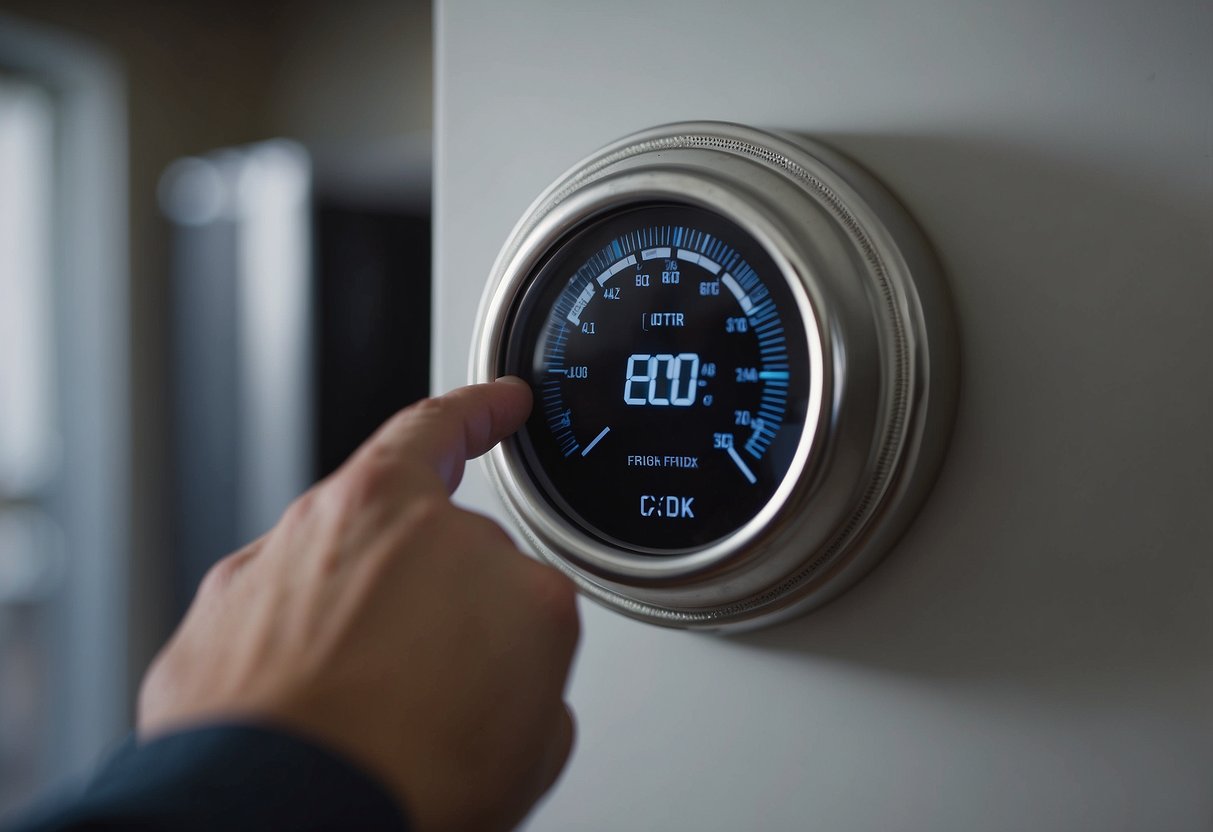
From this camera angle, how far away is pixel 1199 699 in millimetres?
348

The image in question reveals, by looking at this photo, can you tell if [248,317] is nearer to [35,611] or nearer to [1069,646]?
[35,611]

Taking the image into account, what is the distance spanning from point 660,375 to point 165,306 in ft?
7.73

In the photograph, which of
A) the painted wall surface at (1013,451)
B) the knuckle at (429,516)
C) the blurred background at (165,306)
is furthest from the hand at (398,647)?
the blurred background at (165,306)

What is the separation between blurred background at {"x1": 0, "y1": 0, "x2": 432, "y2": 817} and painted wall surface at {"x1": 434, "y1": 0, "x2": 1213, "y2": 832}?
155 centimetres

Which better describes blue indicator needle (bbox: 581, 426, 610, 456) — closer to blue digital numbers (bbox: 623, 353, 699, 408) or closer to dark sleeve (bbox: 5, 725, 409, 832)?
blue digital numbers (bbox: 623, 353, 699, 408)

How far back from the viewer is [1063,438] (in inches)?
14.2

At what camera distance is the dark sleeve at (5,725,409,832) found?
27 cm

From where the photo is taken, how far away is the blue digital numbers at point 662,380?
1.28 feet

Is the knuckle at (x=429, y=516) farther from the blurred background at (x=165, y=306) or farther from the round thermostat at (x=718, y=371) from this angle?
the blurred background at (x=165, y=306)

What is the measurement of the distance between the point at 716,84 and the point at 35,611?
8.08 feet

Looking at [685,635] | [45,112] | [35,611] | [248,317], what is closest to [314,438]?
[248,317]

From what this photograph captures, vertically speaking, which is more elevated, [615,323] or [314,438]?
[615,323]

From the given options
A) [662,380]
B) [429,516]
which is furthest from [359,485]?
[662,380]

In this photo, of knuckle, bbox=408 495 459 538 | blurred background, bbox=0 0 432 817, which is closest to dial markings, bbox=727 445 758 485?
knuckle, bbox=408 495 459 538
